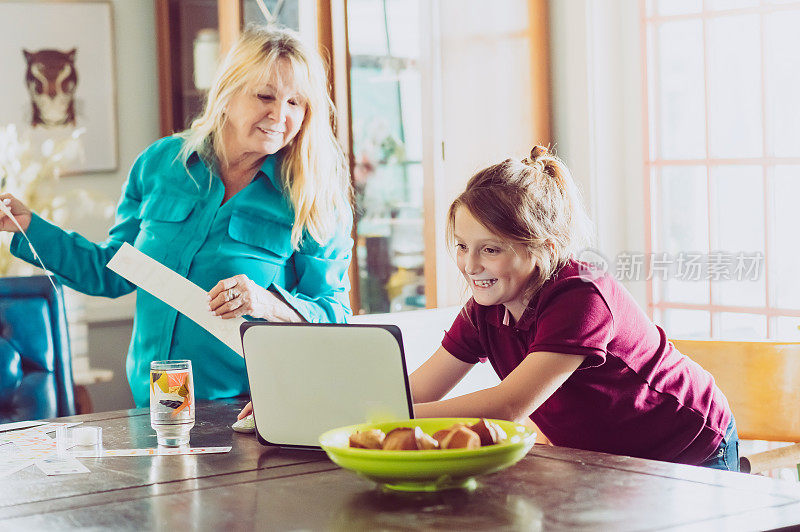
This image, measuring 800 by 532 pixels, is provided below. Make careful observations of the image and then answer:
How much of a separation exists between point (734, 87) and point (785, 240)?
54 cm

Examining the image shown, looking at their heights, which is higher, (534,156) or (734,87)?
(734,87)

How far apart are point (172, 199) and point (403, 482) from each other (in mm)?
1149

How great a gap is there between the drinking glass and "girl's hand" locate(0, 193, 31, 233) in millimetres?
636

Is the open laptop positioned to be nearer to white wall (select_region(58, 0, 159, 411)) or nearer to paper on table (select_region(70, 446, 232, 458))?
paper on table (select_region(70, 446, 232, 458))

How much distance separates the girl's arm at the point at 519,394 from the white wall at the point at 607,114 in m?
2.08

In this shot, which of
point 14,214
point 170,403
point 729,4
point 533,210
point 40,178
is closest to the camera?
point 170,403

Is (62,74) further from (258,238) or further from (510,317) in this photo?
(510,317)

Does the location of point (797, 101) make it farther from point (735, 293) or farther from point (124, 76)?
point (124, 76)

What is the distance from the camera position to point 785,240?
329 centimetres

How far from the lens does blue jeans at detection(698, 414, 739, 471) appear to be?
1800mm

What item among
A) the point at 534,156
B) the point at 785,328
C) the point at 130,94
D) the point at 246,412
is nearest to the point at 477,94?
the point at 785,328

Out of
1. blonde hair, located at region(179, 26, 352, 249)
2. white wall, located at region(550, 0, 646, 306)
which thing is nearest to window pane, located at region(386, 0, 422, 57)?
white wall, located at region(550, 0, 646, 306)

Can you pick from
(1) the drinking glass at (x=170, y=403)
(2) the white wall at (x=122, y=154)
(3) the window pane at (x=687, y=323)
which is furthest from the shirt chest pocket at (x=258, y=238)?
(2) the white wall at (x=122, y=154)

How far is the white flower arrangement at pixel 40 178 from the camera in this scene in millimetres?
3725
